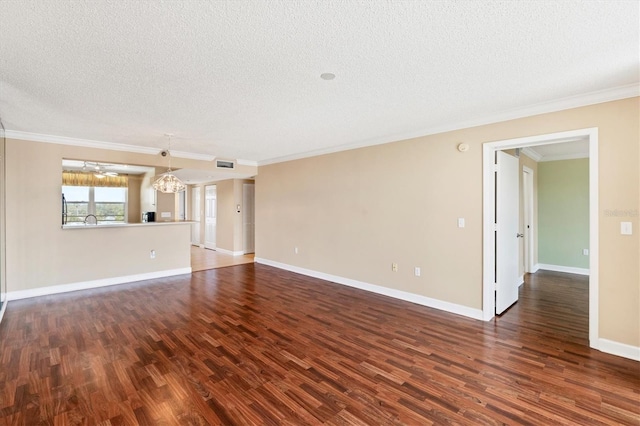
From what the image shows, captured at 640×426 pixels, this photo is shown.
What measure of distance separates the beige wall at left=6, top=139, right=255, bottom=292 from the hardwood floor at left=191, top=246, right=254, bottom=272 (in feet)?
4.91

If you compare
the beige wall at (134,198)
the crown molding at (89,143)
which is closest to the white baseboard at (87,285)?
the crown molding at (89,143)

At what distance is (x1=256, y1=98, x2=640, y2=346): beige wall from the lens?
2.67m

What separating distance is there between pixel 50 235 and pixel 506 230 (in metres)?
6.78

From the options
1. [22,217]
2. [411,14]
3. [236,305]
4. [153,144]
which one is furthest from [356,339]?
[22,217]

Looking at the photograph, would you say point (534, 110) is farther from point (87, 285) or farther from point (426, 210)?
point (87, 285)

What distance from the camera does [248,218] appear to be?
27.8 ft

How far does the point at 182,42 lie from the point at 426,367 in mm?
A: 3125

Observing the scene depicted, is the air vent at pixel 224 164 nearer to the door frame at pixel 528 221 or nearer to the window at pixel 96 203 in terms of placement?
the window at pixel 96 203

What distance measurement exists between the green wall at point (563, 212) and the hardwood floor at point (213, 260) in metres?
6.89

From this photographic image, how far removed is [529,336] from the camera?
306 centimetres

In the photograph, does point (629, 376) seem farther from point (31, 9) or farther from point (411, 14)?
point (31, 9)

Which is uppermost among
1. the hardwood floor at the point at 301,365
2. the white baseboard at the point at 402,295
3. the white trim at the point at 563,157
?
the white trim at the point at 563,157

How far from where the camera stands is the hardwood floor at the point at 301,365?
191 cm

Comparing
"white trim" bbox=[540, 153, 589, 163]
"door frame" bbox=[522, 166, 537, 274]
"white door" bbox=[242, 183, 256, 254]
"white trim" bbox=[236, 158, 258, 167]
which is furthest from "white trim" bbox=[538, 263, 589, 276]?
"white door" bbox=[242, 183, 256, 254]
